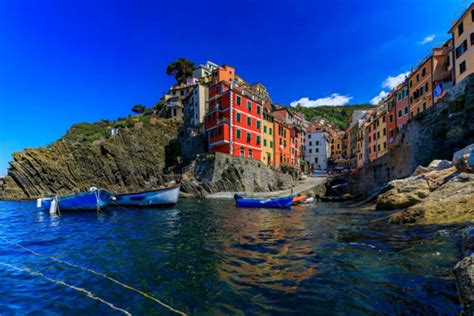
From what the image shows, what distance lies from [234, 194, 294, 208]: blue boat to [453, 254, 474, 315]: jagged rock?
2224 cm

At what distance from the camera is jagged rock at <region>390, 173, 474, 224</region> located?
9594 mm

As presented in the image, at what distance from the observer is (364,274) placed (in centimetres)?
592

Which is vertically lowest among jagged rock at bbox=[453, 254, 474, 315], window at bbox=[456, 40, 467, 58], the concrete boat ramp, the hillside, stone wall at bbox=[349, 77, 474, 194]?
Answer: the concrete boat ramp

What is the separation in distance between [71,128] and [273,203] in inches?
3414

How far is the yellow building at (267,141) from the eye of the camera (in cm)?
5291

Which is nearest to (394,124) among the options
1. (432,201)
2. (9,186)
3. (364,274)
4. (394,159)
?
(394,159)

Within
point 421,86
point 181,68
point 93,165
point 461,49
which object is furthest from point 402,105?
point 181,68

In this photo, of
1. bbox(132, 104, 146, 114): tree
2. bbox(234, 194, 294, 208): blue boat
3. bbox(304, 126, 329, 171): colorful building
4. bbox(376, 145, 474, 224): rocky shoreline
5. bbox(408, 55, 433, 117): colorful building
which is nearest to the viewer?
bbox(376, 145, 474, 224): rocky shoreline

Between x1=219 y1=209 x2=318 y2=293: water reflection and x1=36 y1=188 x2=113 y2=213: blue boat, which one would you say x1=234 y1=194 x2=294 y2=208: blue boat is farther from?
x1=219 y1=209 x2=318 y2=293: water reflection

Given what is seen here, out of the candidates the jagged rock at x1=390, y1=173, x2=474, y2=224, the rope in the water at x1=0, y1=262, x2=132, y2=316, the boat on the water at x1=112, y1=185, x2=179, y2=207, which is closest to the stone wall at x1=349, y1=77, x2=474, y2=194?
the jagged rock at x1=390, y1=173, x2=474, y2=224

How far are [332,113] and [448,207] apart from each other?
149m

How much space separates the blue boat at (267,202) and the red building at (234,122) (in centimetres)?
1861

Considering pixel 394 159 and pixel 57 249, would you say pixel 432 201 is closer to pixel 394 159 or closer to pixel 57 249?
pixel 57 249

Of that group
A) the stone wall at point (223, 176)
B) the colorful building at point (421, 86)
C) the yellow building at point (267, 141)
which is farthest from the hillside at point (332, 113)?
the stone wall at point (223, 176)
